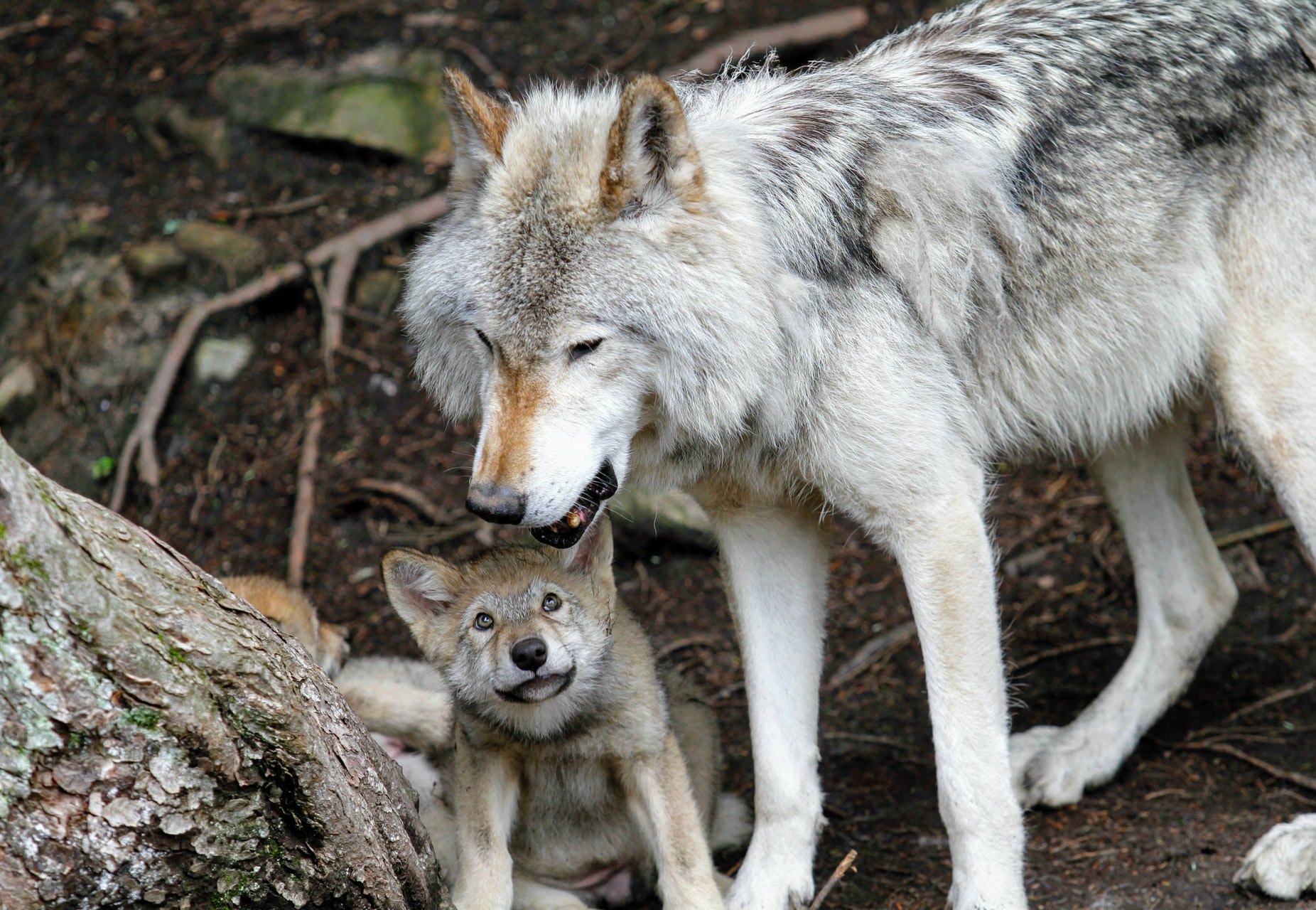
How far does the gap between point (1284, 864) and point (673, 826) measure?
201 cm

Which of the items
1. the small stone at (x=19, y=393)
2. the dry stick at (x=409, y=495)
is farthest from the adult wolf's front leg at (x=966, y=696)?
the small stone at (x=19, y=393)

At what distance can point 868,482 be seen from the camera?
3.88 metres

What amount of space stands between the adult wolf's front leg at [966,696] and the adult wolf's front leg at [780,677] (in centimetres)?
56

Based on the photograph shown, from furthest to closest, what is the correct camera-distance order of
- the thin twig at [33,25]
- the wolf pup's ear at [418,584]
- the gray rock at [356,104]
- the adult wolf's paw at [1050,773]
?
the thin twig at [33,25]
the gray rock at [356,104]
the adult wolf's paw at [1050,773]
the wolf pup's ear at [418,584]

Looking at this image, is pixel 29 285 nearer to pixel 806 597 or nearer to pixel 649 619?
pixel 649 619

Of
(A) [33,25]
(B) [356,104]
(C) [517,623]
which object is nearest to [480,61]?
(B) [356,104]

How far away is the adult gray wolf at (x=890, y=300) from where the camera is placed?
3611mm

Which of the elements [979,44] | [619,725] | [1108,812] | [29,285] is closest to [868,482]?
[619,725]

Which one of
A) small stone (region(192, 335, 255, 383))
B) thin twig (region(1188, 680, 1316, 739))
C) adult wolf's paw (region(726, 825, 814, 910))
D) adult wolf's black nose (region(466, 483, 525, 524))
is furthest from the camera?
small stone (region(192, 335, 255, 383))

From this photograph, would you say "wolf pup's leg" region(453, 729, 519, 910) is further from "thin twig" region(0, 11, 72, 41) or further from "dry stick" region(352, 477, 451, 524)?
"thin twig" region(0, 11, 72, 41)

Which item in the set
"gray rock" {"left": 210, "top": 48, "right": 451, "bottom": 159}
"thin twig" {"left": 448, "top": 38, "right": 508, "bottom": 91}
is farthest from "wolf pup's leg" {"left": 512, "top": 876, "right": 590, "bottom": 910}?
"thin twig" {"left": 448, "top": 38, "right": 508, "bottom": 91}

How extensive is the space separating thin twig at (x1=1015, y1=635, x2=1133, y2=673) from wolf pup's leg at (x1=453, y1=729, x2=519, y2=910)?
3.00 metres

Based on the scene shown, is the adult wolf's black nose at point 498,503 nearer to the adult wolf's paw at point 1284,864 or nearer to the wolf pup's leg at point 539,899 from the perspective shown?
the wolf pup's leg at point 539,899

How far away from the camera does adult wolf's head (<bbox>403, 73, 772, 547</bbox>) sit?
346 cm
